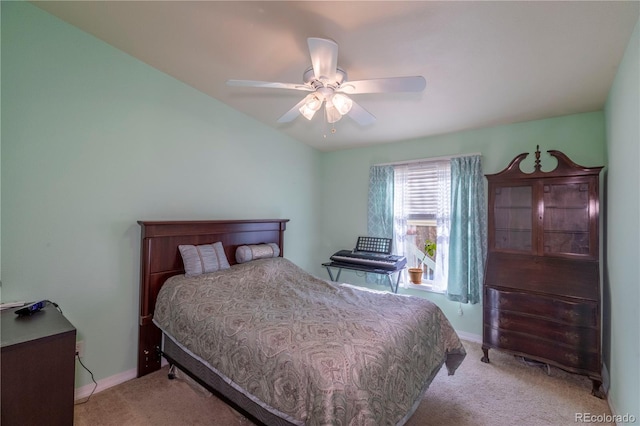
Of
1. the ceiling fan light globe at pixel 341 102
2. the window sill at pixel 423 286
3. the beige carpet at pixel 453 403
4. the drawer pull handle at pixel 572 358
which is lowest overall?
the beige carpet at pixel 453 403

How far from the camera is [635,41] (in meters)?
1.53

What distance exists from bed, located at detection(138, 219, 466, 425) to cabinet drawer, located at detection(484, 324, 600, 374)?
714 mm

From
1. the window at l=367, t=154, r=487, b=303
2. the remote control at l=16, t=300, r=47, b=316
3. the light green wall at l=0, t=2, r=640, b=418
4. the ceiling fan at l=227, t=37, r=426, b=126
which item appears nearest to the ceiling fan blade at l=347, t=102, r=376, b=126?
the ceiling fan at l=227, t=37, r=426, b=126

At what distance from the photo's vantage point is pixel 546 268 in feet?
8.07

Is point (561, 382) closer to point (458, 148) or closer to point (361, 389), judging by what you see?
point (361, 389)

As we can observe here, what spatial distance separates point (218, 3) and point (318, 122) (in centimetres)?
174

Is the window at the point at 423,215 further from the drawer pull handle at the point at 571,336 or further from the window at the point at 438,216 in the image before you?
the drawer pull handle at the point at 571,336

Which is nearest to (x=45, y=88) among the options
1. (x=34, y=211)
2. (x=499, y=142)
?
(x=34, y=211)

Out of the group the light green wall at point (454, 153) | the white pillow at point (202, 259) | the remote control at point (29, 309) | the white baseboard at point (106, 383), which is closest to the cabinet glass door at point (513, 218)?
the light green wall at point (454, 153)

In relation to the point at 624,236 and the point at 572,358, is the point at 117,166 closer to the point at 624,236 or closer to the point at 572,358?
the point at 624,236

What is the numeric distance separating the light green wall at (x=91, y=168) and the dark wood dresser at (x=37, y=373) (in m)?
0.59

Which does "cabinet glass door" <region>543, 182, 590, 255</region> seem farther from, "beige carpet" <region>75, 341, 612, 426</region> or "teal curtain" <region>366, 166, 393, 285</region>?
"teal curtain" <region>366, 166, 393, 285</region>

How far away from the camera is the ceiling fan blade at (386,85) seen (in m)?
1.54

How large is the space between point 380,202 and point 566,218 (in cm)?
196
